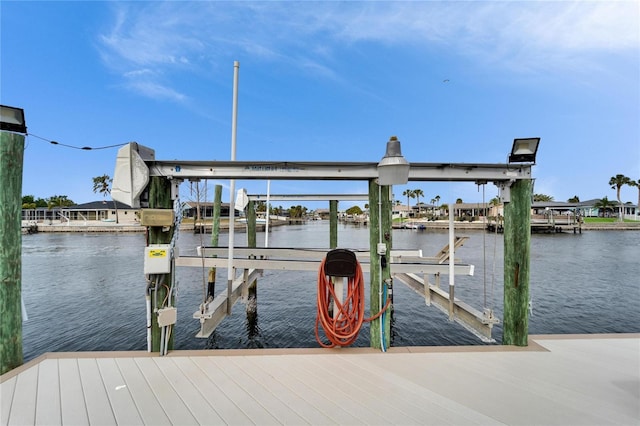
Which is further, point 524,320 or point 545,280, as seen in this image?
point 545,280

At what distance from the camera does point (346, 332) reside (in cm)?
359

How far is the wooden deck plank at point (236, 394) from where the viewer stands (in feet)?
7.16

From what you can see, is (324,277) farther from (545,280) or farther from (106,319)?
(545,280)

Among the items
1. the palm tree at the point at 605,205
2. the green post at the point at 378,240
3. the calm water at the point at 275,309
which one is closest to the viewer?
the green post at the point at 378,240

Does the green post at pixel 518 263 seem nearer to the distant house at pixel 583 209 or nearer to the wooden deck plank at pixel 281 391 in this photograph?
the wooden deck plank at pixel 281 391

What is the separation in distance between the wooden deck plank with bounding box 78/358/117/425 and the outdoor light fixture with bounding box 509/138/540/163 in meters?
4.85

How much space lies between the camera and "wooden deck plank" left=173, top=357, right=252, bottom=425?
7.13ft

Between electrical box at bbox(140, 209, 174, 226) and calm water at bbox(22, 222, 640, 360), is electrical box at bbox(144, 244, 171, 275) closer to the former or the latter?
electrical box at bbox(140, 209, 174, 226)

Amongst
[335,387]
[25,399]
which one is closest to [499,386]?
[335,387]

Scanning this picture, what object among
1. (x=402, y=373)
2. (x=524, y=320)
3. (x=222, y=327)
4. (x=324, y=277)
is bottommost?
(x=222, y=327)

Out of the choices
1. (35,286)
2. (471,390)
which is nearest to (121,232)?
(35,286)

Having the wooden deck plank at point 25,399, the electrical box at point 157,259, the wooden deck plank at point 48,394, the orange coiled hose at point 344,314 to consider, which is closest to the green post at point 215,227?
the electrical box at point 157,259

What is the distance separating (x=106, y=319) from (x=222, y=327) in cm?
363

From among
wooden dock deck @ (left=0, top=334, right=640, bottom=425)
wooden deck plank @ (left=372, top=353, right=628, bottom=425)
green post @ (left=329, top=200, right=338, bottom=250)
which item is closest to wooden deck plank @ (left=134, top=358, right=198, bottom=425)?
wooden dock deck @ (left=0, top=334, right=640, bottom=425)
